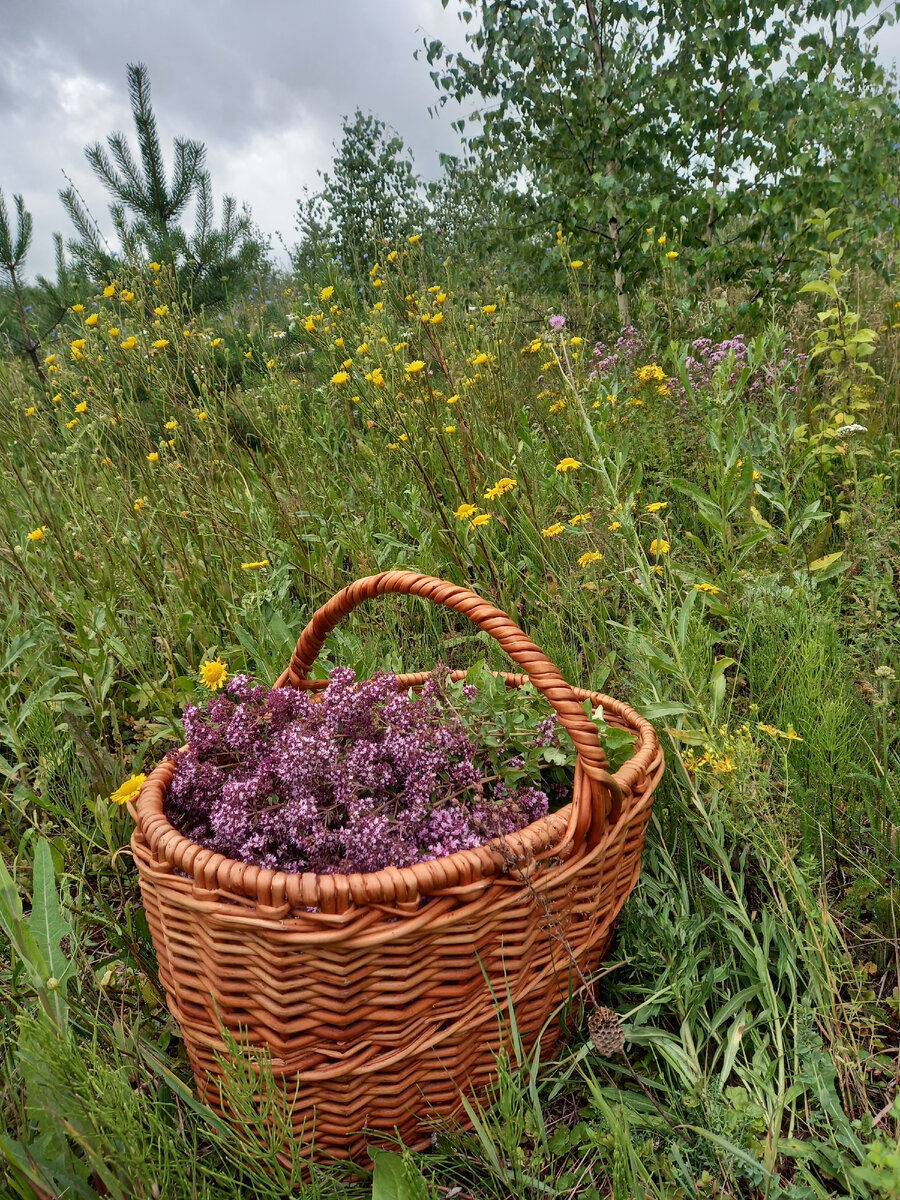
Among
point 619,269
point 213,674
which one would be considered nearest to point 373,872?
point 213,674

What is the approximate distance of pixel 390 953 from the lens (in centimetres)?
94

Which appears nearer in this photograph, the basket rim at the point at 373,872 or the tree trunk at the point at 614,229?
the basket rim at the point at 373,872

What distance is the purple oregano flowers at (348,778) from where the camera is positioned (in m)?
1.10

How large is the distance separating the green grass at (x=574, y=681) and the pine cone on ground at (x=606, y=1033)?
5 cm

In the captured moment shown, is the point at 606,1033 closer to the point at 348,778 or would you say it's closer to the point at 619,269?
the point at 348,778

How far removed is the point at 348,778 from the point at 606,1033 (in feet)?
1.58

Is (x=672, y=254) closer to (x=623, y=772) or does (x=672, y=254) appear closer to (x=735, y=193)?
(x=735, y=193)

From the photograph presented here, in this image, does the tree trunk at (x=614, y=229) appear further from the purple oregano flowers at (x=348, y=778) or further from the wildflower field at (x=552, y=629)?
the purple oregano flowers at (x=348, y=778)

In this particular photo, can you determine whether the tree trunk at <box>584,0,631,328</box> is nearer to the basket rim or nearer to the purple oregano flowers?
the purple oregano flowers

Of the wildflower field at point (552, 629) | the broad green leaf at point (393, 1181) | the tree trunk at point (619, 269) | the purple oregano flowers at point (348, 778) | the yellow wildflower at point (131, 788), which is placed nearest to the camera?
the broad green leaf at point (393, 1181)

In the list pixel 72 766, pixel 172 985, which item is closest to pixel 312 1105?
pixel 172 985

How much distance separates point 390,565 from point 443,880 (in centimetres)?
147

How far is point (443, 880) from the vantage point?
3.07 ft

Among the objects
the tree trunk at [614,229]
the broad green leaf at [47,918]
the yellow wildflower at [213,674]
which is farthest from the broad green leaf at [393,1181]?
the tree trunk at [614,229]
